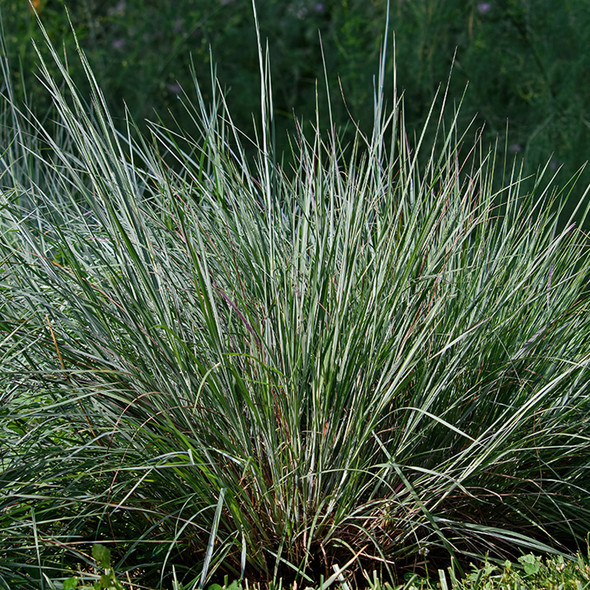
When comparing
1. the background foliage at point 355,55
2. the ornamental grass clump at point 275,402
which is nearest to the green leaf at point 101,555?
the ornamental grass clump at point 275,402

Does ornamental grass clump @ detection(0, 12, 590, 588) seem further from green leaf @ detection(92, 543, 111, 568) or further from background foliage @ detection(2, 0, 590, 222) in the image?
background foliage @ detection(2, 0, 590, 222)

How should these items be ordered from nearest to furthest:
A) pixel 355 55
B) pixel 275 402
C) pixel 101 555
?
pixel 101 555 < pixel 275 402 < pixel 355 55

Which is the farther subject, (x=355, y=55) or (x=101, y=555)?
(x=355, y=55)

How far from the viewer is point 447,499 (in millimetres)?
1599

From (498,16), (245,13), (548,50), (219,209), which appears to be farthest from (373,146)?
(245,13)

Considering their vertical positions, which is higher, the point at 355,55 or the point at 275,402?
the point at 275,402

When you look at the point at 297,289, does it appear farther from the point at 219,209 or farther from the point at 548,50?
the point at 548,50

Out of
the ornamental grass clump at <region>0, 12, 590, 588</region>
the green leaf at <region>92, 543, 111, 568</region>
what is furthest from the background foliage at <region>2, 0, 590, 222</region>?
the green leaf at <region>92, 543, 111, 568</region>

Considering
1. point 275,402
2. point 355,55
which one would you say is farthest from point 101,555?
point 355,55

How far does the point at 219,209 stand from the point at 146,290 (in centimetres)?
31

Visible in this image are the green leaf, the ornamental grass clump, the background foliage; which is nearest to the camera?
the green leaf

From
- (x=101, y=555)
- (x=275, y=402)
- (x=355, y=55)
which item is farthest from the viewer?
(x=355, y=55)

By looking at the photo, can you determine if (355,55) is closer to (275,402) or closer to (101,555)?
(275,402)

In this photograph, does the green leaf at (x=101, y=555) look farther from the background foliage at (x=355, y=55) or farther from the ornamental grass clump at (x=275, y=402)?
the background foliage at (x=355, y=55)
